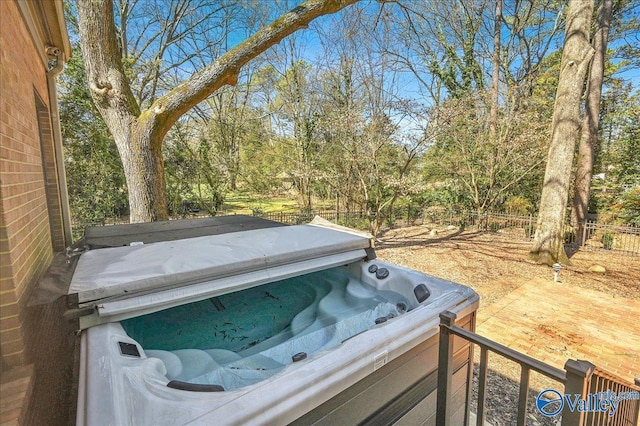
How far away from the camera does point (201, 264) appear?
1.93 m

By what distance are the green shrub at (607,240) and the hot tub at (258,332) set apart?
784cm

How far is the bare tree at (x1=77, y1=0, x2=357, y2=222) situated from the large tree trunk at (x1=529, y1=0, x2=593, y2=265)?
4.45m

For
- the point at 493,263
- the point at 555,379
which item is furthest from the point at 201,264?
the point at 493,263

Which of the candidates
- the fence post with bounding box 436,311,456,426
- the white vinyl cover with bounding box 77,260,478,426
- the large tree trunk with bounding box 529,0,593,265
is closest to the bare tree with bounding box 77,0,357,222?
the white vinyl cover with bounding box 77,260,478,426

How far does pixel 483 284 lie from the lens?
17.0ft

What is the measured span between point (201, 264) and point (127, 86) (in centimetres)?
381

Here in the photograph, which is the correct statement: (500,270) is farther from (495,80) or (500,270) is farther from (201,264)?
(495,80)

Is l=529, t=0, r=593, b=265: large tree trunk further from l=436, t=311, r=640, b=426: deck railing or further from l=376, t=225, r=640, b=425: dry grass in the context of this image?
l=436, t=311, r=640, b=426: deck railing

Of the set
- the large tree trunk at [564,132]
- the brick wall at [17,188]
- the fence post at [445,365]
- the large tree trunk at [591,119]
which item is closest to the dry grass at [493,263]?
the large tree trunk at [564,132]

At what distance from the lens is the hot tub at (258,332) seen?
1.07 metres

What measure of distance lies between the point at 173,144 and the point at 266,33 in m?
5.12

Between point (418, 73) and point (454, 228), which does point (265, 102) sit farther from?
point (454, 228)

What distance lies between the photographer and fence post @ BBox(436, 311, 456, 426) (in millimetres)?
1417

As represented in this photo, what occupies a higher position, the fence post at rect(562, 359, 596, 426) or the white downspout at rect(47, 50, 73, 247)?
the white downspout at rect(47, 50, 73, 247)
